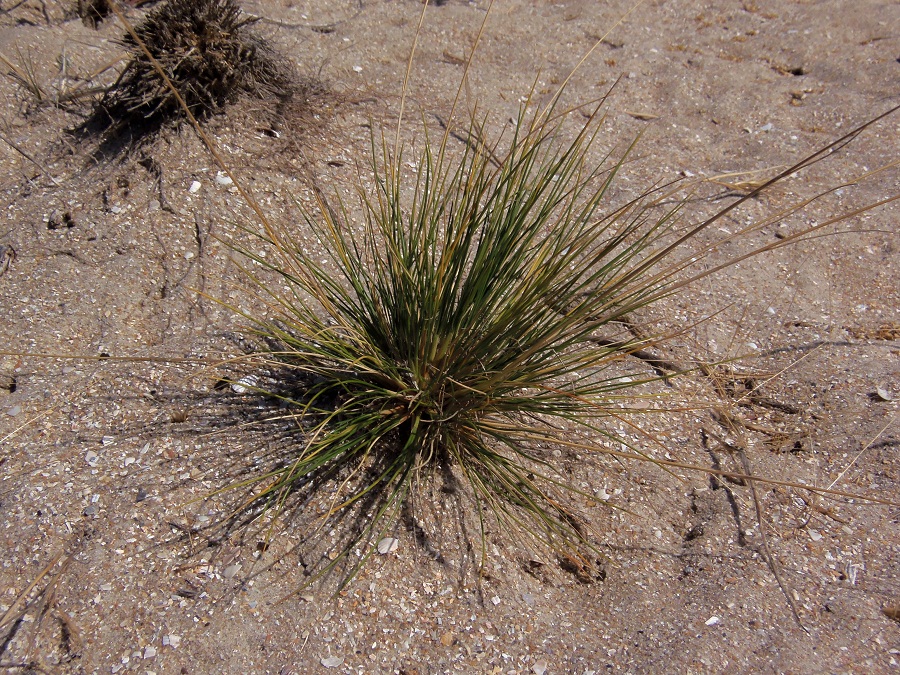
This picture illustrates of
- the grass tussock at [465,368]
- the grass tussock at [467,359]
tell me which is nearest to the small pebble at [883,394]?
the grass tussock at [465,368]

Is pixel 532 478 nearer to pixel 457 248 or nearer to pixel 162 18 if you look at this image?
pixel 457 248

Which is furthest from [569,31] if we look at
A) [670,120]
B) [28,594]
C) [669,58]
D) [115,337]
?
[28,594]

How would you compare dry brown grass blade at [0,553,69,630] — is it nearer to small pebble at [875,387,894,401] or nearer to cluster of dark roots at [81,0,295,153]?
cluster of dark roots at [81,0,295,153]

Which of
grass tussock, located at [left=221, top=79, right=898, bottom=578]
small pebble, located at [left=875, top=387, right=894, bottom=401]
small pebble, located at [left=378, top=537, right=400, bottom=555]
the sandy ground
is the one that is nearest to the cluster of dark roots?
the sandy ground

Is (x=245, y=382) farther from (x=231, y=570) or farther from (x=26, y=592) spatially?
(x=26, y=592)

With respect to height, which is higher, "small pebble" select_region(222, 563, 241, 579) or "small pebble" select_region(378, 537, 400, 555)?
"small pebble" select_region(378, 537, 400, 555)

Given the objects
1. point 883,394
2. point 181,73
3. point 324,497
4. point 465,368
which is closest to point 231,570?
point 324,497
